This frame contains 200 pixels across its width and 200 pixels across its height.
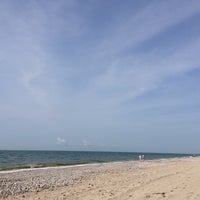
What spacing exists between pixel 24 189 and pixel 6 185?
81.6 inches

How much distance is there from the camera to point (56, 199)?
13.3m

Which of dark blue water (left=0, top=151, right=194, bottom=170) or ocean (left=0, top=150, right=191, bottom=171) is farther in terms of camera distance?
dark blue water (left=0, top=151, right=194, bottom=170)

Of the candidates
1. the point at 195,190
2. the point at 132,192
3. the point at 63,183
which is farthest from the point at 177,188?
the point at 63,183

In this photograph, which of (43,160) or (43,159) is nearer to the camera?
(43,160)

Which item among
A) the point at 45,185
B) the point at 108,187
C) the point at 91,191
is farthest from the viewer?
the point at 45,185

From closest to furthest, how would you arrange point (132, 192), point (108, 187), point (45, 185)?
1. point (132, 192)
2. point (108, 187)
3. point (45, 185)

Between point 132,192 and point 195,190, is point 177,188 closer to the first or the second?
point 195,190

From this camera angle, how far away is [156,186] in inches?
607

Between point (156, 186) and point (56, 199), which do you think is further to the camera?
point (156, 186)

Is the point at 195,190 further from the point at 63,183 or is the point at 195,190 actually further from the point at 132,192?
the point at 63,183

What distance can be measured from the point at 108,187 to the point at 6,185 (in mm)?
5446

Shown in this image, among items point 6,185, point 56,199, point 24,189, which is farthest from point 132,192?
point 6,185

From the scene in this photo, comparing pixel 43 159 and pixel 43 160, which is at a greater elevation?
pixel 43 159

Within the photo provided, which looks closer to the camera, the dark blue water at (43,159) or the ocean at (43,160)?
the ocean at (43,160)
